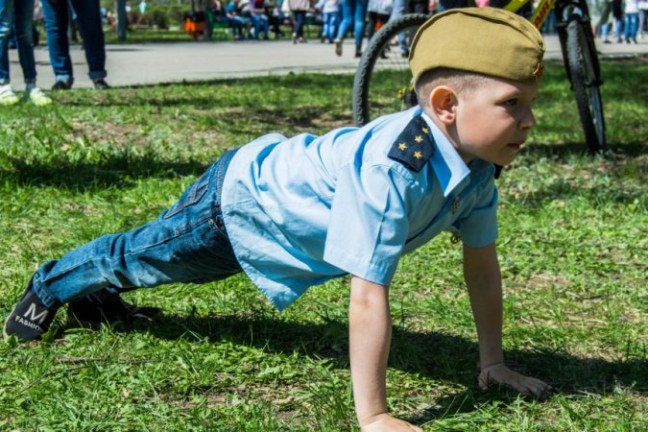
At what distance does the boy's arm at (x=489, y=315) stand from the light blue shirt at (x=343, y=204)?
0.06 meters

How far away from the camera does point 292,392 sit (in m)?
2.81

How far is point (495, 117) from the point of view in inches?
94.6

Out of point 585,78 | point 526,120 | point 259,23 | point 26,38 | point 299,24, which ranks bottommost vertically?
point 259,23

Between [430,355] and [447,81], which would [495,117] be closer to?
[447,81]

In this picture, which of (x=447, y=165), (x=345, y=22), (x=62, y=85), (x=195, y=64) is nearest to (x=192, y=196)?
(x=447, y=165)

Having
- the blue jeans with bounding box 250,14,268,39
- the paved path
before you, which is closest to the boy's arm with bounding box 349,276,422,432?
the paved path

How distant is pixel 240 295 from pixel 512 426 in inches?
51.3

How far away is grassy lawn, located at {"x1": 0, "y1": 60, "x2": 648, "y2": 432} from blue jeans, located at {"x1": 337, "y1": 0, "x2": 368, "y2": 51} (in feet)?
34.2

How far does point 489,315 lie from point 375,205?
2.23 ft

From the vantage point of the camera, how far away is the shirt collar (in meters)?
2.44

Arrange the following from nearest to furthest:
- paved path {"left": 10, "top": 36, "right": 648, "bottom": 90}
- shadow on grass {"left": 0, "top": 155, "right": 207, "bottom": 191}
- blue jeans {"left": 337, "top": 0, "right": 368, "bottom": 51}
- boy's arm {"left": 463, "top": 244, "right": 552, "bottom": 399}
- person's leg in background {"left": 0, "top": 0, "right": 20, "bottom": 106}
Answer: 1. boy's arm {"left": 463, "top": 244, "right": 552, "bottom": 399}
2. shadow on grass {"left": 0, "top": 155, "right": 207, "bottom": 191}
3. person's leg in background {"left": 0, "top": 0, "right": 20, "bottom": 106}
4. paved path {"left": 10, "top": 36, "right": 648, "bottom": 90}
5. blue jeans {"left": 337, "top": 0, "right": 368, "bottom": 51}

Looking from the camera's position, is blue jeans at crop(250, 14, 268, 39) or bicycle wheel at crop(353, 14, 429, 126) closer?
bicycle wheel at crop(353, 14, 429, 126)

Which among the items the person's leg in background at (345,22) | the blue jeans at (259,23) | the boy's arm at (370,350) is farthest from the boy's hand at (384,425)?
the blue jeans at (259,23)

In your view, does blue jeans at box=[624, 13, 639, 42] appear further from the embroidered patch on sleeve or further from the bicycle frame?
the embroidered patch on sleeve
